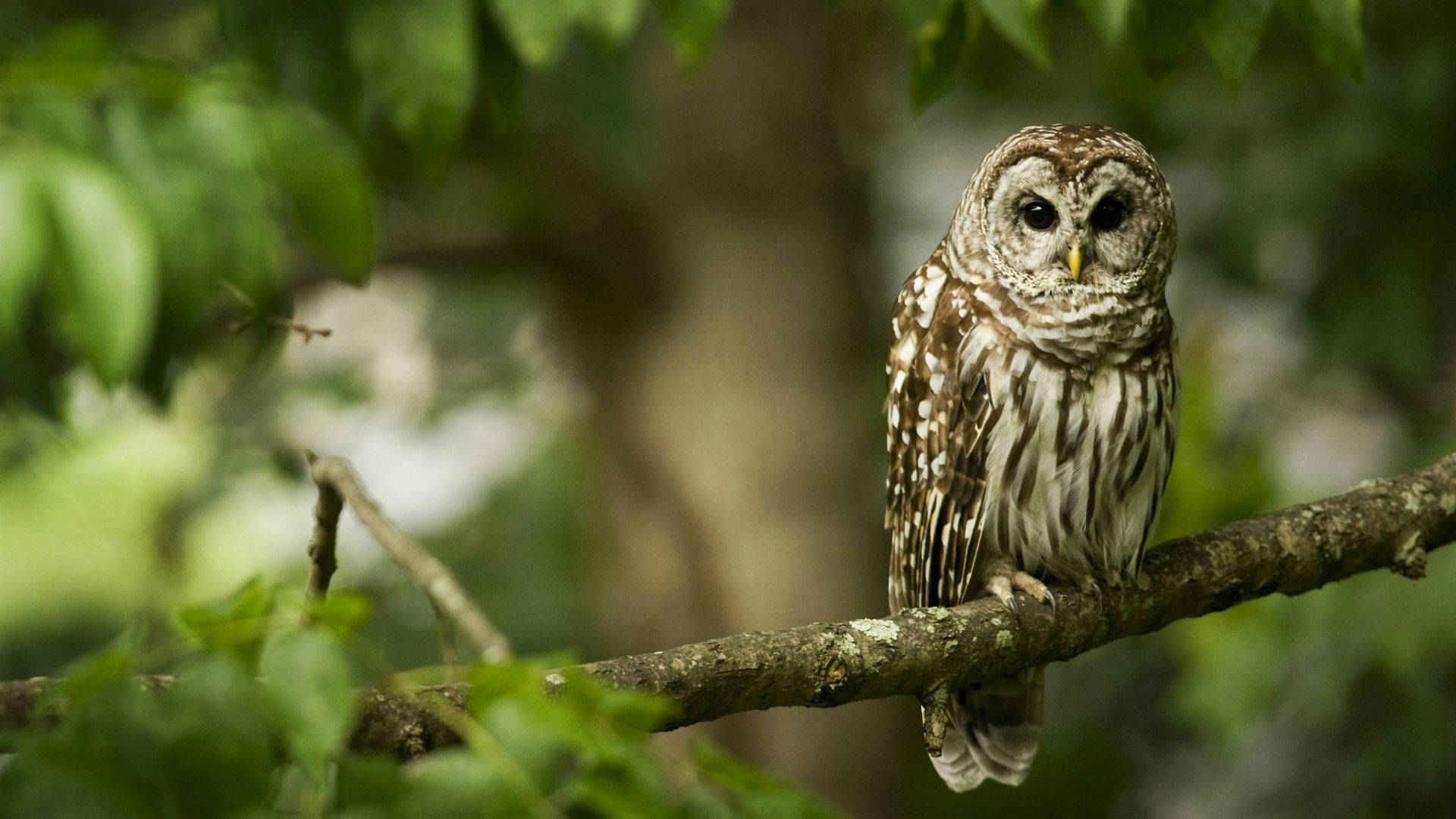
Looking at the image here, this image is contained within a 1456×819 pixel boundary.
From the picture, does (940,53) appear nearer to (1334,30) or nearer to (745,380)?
(1334,30)

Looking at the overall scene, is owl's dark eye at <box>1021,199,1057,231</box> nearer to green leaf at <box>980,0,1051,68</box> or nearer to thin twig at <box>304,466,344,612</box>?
green leaf at <box>980,0,1051,68</box>

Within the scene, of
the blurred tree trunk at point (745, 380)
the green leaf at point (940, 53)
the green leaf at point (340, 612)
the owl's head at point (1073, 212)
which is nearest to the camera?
the green leaf at point (340, 612)

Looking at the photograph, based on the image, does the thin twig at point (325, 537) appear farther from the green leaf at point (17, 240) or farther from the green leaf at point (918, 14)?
the green leaf at point (918, 14)

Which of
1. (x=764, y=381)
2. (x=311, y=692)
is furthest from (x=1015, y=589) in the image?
(x=764, y=381)

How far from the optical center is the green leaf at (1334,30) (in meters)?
2.15

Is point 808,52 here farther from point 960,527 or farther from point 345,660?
point 345,660

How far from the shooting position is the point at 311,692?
1.31m

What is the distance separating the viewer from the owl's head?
2750mm

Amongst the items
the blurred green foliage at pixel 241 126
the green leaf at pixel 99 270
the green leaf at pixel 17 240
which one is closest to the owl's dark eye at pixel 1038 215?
the blurred green foliage at pixel 241 126

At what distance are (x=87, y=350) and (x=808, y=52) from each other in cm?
400

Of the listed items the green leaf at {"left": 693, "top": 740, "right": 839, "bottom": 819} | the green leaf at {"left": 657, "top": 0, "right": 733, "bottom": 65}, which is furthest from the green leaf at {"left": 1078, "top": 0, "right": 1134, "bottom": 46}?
the green leaf at {"left": 693, "top": 740, "right": 839, "bottom": 819}

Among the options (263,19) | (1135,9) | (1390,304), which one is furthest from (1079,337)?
(1390,304)

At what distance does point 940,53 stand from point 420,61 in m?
0.87

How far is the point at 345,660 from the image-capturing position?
4.47ft
